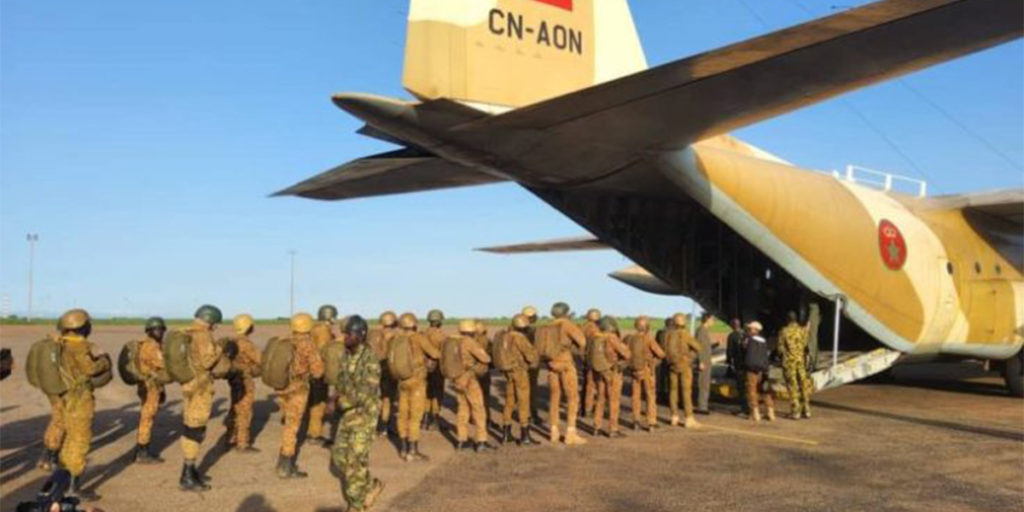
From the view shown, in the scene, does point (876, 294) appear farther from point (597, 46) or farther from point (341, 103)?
point (341, 103)

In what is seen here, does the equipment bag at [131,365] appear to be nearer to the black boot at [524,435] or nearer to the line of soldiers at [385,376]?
the line of soldiers at [385,376]

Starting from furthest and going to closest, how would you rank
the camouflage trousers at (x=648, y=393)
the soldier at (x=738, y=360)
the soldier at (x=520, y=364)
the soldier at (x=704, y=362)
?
the soldier at (x=738, y=360) → the soldier at (x=704, y=362) → the camouflage trousers at (x=648, y=393) → the soldier at (x=520, y=364)

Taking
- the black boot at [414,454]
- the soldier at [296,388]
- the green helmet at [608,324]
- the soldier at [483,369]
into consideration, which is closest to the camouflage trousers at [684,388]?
the green helmet at [608,324]

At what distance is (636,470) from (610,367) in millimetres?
2213

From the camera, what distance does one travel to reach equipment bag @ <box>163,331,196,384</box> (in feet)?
24.2

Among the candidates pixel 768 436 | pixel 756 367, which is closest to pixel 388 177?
pixel 756 367

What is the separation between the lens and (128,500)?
6953 millimetres

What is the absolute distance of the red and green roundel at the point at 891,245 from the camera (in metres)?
13.0

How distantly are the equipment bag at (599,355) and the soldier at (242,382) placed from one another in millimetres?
4259

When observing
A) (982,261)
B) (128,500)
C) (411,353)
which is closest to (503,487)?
(411,353)

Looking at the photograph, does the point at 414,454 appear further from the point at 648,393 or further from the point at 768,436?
the point at 768,436

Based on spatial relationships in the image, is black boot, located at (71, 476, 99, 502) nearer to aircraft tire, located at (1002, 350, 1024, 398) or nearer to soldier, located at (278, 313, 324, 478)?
soldier, located at (278, 313, 324, 478)

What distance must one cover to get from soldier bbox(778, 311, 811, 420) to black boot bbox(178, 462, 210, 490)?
326 inches

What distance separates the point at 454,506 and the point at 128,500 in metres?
3.00
